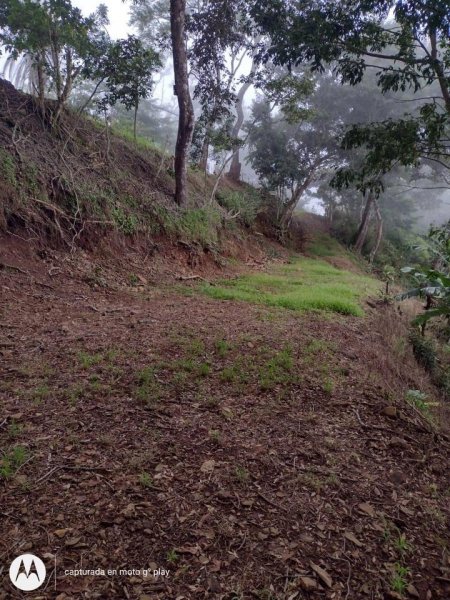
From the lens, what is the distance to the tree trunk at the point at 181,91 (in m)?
8.79

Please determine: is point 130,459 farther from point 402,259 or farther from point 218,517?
point 402,259

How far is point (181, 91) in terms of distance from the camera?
9.21 metres

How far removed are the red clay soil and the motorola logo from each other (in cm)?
3

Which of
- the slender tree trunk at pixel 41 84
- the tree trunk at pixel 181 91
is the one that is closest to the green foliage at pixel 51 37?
the slender tree trunk at pixel 41 84

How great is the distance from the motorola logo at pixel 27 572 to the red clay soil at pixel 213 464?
1.4 inches

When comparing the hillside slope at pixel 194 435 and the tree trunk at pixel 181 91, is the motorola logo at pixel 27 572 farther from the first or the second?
the tree trunk at pixel 181 91

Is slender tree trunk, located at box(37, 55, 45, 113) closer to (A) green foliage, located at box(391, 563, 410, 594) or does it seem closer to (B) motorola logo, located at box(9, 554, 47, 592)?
(B) motorola logo, located at box(9, 554, 47, 592)

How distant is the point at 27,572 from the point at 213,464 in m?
1.30

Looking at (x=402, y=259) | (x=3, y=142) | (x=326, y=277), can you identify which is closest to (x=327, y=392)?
(x=3, y=142)

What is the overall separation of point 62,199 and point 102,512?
6519 millimetres

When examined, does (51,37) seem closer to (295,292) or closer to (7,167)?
(7,167)

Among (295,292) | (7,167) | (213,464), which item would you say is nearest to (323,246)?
(295,292)

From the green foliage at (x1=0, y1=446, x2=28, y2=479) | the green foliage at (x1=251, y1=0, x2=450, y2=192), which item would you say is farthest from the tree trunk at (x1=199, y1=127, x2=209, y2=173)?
the green foliage at (x1=0, y1=446, x2=28, y2=479)

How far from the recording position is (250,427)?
11.1 ft
